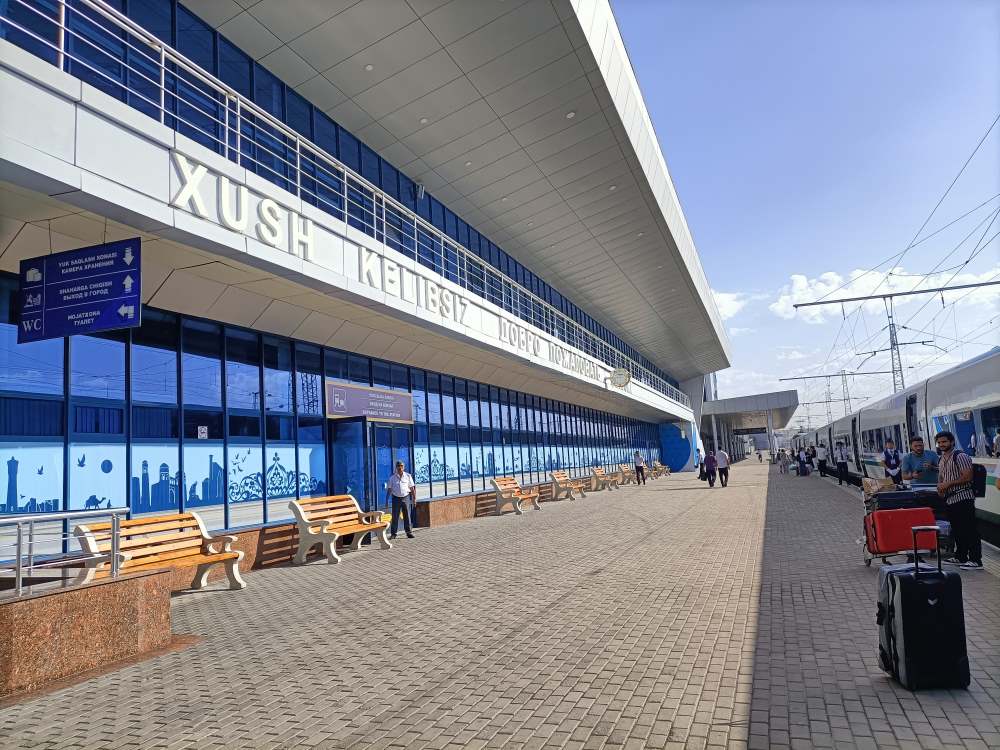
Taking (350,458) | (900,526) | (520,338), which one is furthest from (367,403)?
(900,526)

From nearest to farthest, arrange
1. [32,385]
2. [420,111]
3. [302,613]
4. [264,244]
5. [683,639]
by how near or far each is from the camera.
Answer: [683,639] < [302,613] < [32,385] < [264,244] < [420,111]

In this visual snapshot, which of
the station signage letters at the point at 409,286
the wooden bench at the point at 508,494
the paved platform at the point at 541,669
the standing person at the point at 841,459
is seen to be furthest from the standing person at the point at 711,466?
the paved platform at the point at 541,669

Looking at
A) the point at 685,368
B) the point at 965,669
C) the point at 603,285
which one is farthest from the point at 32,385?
the point at 685,368

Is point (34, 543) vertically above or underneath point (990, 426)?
underneath

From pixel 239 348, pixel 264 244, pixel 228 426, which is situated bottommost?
pixel 228 426

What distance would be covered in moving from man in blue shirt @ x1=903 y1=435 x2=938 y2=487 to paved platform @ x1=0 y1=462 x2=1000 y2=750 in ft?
6.59

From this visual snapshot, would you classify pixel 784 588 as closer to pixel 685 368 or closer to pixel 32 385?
pixel 32 385

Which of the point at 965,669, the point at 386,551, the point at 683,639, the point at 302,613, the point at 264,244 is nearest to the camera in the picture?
the point at 965,669

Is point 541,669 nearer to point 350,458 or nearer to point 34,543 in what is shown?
point 34,543

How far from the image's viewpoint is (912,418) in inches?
743

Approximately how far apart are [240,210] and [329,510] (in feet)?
18.9

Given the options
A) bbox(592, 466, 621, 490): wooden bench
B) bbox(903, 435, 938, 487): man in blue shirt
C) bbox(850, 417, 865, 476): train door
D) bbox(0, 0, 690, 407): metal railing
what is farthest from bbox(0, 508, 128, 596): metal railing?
bbox(850, 417, 865, 476): train door

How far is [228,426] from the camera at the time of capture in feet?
36.5

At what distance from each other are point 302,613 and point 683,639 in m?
4.04
